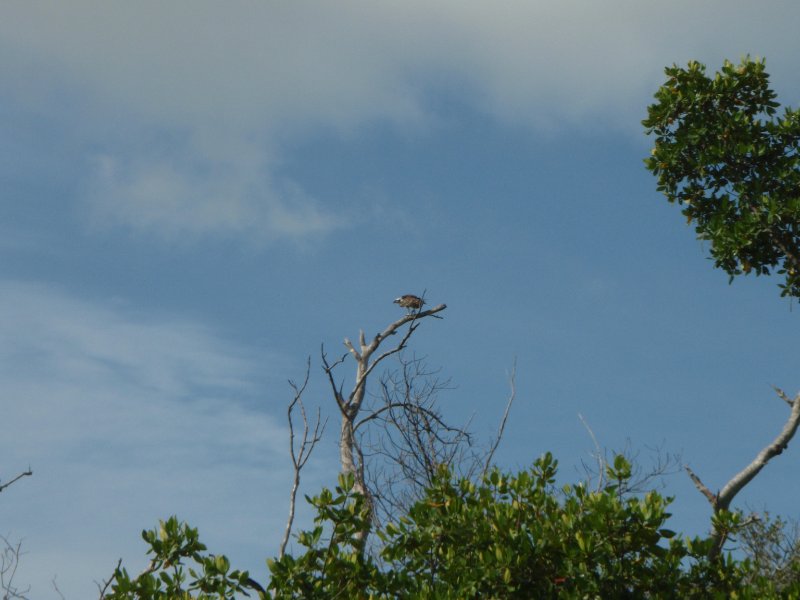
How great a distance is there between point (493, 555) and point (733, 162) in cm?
663

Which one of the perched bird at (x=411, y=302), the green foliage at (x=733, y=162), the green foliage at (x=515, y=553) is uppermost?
the perched bird at (x=411, y=302)

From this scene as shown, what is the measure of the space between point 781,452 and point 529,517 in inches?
108

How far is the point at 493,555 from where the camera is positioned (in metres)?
6.55

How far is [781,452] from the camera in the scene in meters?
8.11

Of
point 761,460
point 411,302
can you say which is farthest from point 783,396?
point 411,302

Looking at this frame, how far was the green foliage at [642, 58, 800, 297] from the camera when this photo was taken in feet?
34.9

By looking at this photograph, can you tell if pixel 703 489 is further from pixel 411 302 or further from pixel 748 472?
pixel 411 302

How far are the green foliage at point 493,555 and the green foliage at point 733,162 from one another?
474 centimetres

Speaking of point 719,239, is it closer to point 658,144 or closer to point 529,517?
point 658,144

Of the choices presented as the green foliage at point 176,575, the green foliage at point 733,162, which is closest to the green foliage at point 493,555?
the green foliage at point 176,575

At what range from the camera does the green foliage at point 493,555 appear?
6488 millimetres

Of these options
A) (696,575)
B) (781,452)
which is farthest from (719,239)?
(696,575)

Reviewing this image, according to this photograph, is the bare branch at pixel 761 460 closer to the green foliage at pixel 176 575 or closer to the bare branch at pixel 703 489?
the bare branch at pixel 703 489

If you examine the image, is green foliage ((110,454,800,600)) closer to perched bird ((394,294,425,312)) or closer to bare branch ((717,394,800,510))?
bare branch ((717,394,800,510))
